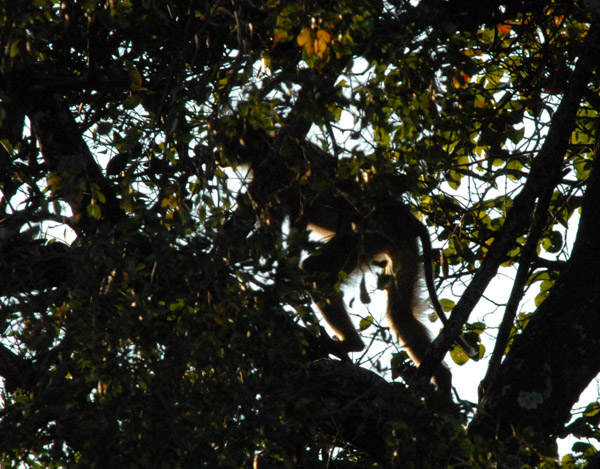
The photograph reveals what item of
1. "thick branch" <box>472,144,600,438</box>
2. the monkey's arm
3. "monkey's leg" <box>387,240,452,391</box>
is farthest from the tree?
"monkey's leg" <box>387,240,452,391</box>

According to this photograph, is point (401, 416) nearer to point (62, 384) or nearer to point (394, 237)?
point (62, 384)

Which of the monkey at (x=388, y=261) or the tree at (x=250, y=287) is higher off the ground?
the monkey at (x=388, y=261)

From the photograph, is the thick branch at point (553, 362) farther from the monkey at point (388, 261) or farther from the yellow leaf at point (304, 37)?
the yellow leaf at point (304, 37)

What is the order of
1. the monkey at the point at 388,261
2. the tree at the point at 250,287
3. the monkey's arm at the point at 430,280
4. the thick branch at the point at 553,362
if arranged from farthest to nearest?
the monkey at the point at 388,261 → the monkey's arm at the point at 430,280 → the thick branch at the point at 553,362 → the tree at the point at 250,287

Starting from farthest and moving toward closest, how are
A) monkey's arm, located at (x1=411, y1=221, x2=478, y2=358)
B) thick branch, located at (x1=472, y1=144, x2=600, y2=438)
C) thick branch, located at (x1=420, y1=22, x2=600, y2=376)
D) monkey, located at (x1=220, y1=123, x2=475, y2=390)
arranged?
1. monkey, located at (x1=220, y1=123, x2=475, y2=390)
2. monkey's arm, located at (x1=411, y1=221, x2=478, y2=358)
3. thick branch, located at (x1=420, y1=22, x2=600, y2=376)
4. thick branch, located at (x1=472, y1=144, x2=600, y2=438)

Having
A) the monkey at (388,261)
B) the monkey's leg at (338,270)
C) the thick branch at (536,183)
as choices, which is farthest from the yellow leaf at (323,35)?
the monkey's leg at (338,270)

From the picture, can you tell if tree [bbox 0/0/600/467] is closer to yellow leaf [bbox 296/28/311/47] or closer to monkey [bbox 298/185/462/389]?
yellow leaf [bbox 296/28/311/47]

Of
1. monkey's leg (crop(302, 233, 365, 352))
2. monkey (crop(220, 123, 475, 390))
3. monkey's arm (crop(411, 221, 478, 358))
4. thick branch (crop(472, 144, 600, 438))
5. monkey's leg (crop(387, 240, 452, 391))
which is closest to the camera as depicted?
thick branch (crop(472, 144, 600, 438))

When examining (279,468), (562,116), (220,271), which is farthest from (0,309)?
(562,116)

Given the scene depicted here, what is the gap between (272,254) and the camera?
8.34ft

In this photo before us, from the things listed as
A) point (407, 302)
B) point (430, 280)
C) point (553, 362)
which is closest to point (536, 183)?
point (553, 362)

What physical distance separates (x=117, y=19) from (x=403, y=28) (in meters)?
1.24

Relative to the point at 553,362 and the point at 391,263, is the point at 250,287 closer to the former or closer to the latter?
the point at 553,362

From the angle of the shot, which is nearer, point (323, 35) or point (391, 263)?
point (323, 35)
